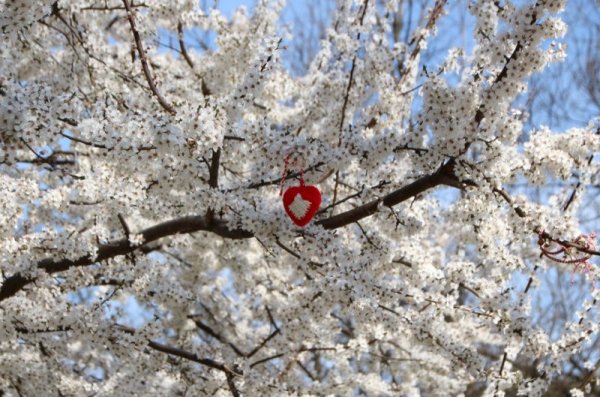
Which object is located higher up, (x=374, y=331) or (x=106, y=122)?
(x=374, y=331)

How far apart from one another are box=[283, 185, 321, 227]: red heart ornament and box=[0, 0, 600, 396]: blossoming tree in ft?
0.23

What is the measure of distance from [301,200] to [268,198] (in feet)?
5.66

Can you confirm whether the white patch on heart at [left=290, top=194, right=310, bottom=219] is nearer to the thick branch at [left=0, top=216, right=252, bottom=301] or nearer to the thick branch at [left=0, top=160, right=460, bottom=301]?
the thick branch at [left=0, top=160, right=460, bottom=301]

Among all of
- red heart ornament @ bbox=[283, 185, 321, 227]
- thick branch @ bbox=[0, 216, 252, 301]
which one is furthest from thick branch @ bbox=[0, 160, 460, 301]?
red heart ornament @ bbox=[283, 185, 321, 227]

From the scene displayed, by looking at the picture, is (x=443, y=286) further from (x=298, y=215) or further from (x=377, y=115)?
(x=298, y=215)

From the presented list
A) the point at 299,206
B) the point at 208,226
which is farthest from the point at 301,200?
the point at 208,226

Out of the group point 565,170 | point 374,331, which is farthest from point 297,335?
point 565,170

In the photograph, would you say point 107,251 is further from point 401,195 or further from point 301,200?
point 401,195

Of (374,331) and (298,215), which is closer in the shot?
(298,215)

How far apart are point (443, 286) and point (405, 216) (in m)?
1.08

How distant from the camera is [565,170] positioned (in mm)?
3881

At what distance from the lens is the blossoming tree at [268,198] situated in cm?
326

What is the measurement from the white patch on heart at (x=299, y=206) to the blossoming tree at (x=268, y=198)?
0.37 feet

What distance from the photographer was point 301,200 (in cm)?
339
